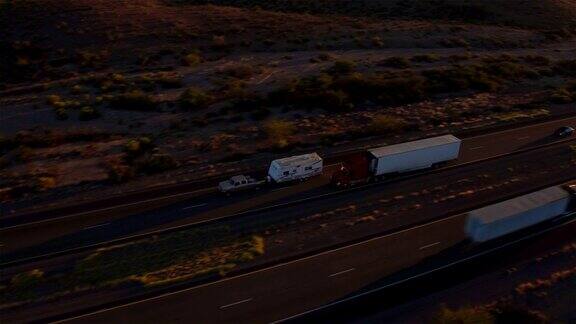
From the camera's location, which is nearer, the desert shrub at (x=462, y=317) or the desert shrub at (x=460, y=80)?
the desert shrub at (x=462, y=317)

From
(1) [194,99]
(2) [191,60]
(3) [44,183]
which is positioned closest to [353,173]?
(1) [194,99]

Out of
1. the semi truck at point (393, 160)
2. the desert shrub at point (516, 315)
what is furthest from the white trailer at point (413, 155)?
the desert shrub at point (516, 315)

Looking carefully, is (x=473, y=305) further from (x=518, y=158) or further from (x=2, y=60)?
(x=2, y=60)

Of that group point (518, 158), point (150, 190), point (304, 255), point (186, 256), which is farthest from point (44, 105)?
point (518, 158)

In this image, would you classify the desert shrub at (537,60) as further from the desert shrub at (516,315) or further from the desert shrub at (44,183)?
the desert shrub at (44,183)

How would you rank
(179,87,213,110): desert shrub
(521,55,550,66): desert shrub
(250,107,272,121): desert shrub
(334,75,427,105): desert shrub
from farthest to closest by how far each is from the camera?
(521,55,550,66): desert shrub
(334,75,427,105): desert shrub
(179,87,213,110): desert shrub
(250,107,272,121): desert shrub

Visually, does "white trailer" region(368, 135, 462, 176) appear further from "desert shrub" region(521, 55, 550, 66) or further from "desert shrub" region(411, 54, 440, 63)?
"desert shrub" region(521, 55, 550, 66)

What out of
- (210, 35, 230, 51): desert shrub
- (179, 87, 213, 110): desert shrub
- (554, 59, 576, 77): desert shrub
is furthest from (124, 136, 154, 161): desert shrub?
(554, 59, 576, 77): desert shrub
